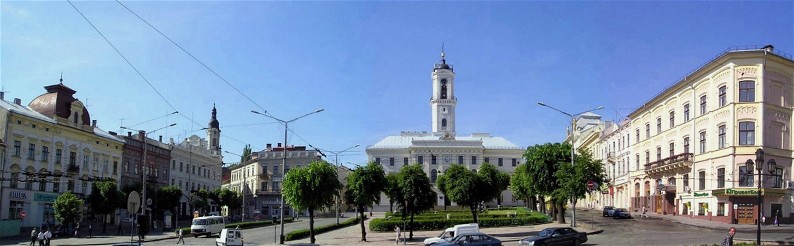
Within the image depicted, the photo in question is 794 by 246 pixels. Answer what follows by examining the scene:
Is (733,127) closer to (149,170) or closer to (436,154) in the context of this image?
(149,170)

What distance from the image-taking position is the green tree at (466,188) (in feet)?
173

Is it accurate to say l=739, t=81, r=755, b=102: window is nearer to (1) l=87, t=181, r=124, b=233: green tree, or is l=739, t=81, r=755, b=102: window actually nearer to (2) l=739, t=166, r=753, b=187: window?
(2) l=739, t=166, r=753, b=187: window

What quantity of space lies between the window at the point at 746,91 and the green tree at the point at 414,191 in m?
25.9

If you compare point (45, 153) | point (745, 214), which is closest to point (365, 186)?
point (745, 214)

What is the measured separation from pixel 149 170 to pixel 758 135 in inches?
2579

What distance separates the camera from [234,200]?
96.1 m

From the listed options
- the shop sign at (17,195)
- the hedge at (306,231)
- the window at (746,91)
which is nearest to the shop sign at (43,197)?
the shop sign at (17,195)

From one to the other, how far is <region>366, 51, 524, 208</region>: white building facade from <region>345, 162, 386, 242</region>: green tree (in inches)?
3071

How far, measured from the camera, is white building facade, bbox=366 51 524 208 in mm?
130625

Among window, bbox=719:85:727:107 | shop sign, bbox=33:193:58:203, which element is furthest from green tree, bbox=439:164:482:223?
shop sign, bbox=33:193:58:203

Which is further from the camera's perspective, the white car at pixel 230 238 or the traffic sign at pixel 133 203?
the white car at pixel 230 238

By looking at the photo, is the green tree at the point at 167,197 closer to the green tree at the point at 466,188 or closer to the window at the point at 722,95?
the green tree at the point at 466,188

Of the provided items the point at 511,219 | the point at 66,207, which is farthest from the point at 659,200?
the point at 66,207

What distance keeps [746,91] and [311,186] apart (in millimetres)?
35019
